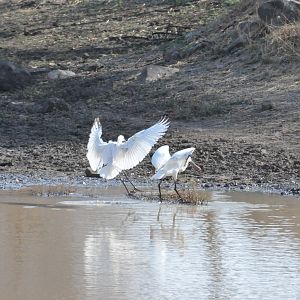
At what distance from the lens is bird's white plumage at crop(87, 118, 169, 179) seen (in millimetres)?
12672

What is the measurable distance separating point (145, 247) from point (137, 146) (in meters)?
3.38

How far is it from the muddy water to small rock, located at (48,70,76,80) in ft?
21.9

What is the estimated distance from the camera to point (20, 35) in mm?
23188

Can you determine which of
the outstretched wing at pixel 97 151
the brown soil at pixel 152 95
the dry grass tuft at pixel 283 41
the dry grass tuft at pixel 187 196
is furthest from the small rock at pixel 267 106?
the outstretched wing at pixel 97 151

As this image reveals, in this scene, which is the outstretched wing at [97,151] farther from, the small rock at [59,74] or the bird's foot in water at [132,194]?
the small rock at [59,74]

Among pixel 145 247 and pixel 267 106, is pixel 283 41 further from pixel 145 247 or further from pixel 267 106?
pixel 145 247

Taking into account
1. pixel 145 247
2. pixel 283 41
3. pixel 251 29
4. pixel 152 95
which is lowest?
pixel 145 247

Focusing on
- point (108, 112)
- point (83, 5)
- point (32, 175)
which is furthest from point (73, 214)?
point (83, 5)

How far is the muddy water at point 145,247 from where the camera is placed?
789 centimetres

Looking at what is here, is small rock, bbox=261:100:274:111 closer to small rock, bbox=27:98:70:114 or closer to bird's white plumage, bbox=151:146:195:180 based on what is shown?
small rock, bbox=27:98:70:114

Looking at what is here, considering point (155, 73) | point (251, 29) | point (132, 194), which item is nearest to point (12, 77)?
point (155, 73)

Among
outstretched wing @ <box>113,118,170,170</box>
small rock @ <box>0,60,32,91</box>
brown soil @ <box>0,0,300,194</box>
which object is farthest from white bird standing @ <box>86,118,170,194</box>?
small rock @ <box>0,60,32,91</box>

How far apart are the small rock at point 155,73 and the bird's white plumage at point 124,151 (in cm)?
549

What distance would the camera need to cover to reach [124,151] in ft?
41.8
